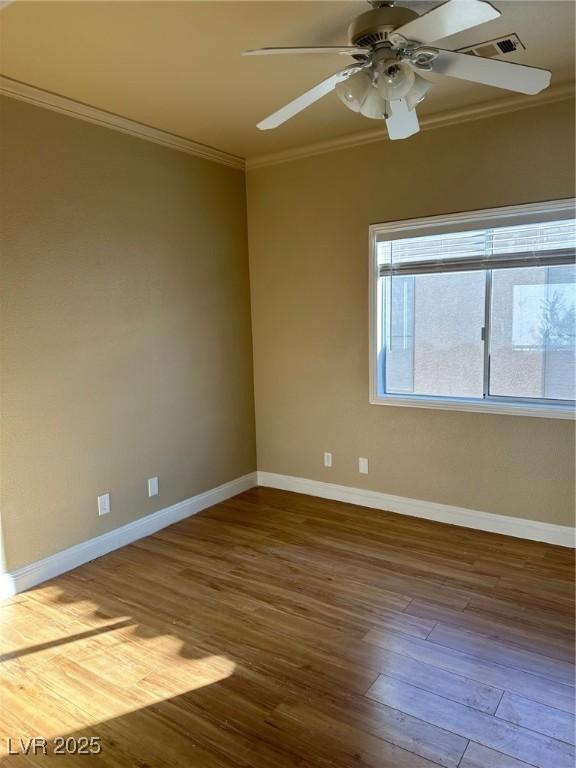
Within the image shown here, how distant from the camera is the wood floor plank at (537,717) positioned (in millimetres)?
1866

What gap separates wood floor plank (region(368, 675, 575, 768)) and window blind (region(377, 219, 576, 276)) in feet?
8.23

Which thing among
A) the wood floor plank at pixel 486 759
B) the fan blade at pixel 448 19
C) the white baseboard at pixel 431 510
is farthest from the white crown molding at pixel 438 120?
the wood floor plank at pixel 486 759

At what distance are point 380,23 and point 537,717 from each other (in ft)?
8.47

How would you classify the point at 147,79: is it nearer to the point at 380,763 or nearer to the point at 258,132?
the point at 258,132

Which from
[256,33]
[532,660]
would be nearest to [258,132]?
[256,33]

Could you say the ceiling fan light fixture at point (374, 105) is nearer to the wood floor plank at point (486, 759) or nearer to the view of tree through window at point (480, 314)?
the view of tree through window at point (480, 314)

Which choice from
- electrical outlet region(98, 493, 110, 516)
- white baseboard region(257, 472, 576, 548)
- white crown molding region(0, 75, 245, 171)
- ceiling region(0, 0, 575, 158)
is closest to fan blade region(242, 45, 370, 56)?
ceiling region(0, 0, 575, 158)

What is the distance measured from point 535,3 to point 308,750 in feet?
9.97

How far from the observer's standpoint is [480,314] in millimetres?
3488

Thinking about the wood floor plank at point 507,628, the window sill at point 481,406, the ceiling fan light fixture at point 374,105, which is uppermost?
the ceiling fan light fixture at point 374,105

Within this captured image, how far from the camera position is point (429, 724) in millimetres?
1913

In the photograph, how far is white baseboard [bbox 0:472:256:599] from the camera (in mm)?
2932

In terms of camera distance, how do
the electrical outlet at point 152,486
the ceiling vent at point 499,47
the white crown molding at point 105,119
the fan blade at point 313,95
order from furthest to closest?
the electrical outlet at point 152,486 < the white crown molding at point 105,119 < the ceiling vent at point 499,47 < the fan blade at point 313,95

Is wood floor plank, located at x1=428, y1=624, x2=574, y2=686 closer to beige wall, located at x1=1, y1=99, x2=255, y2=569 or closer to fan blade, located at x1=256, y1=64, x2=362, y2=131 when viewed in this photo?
beige wall, located at x1=1, y1=99, x2=255, y2=569
